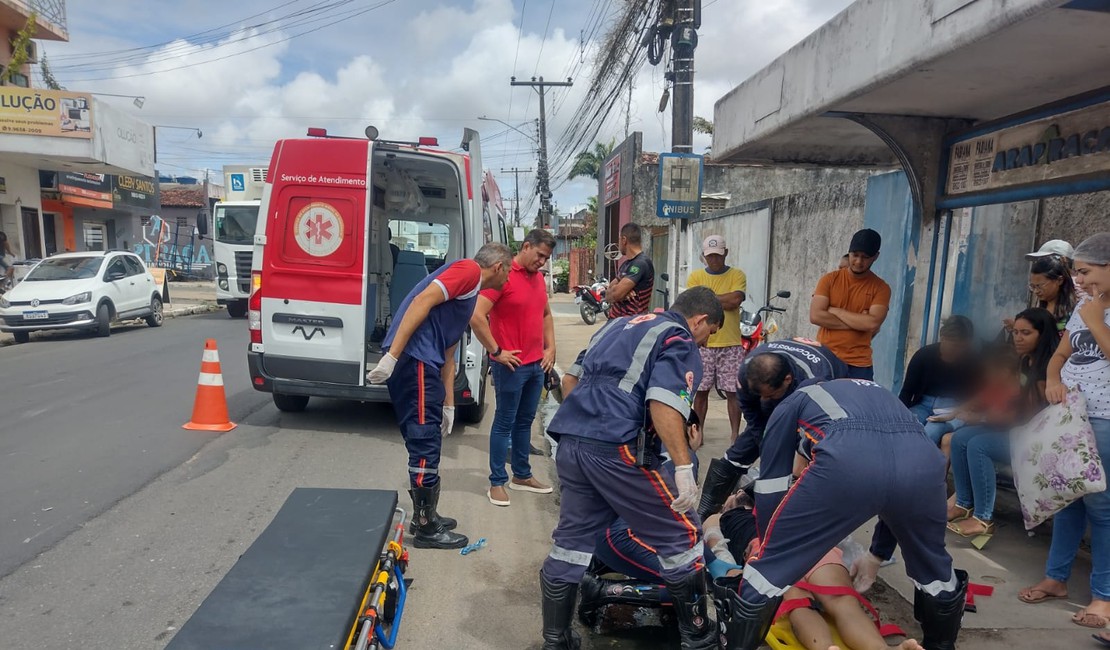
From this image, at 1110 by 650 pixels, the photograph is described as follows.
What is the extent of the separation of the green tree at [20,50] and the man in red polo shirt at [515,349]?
18914mm

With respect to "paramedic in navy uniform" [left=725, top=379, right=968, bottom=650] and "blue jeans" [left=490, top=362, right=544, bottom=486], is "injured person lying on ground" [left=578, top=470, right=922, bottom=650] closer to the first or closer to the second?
"paramedic in navy uniform" [left=725, top=379, right=968, bottom=650]

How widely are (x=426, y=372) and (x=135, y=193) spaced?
28264 millimetres

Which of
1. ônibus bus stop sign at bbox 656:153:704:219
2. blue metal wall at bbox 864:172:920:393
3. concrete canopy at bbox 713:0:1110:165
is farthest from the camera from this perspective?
ônibus bus stop sign at bbox 656:153:704:219

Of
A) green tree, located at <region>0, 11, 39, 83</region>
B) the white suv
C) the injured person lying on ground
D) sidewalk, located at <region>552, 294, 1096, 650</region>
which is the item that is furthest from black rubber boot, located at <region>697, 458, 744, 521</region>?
green tree, located at <region>0, 11, 39, 83</region>

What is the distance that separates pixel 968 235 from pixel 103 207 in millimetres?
26791

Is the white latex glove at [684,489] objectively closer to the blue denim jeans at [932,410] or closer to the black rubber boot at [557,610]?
the black rubber boot at [557,610]

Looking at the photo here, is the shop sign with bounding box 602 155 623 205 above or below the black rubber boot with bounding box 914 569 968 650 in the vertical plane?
above

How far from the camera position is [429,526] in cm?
409

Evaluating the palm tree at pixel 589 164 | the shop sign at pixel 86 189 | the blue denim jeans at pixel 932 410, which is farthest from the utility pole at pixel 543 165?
the blue denim jeans at pixel 932 410

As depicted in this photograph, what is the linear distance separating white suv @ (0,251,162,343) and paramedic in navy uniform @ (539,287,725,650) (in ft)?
40.9

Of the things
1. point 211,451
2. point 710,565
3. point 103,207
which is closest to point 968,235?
point 710,565

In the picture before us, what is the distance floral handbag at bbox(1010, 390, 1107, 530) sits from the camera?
3320 millimetres

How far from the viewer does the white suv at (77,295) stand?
12.0 metres

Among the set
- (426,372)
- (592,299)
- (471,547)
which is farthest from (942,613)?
(592,299)
